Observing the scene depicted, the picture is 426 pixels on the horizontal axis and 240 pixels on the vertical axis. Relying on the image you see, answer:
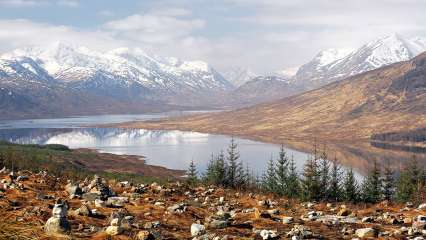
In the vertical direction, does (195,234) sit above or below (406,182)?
above

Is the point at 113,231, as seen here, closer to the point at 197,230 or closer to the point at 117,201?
the point at 197,230

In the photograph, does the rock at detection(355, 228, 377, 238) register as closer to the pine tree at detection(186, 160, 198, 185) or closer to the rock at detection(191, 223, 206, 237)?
the rock at detection(191, 223, 206, 237)

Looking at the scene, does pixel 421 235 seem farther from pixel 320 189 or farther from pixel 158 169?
pixel 158 169

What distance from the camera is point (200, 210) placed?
19812 millimetres

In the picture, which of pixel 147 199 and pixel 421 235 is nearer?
pixel 421 235

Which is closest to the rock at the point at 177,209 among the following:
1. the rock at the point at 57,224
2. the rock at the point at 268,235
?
the rock at the point at 268,235

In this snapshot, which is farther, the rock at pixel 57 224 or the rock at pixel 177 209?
the rock at pixel 177 209

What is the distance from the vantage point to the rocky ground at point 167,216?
13328mm

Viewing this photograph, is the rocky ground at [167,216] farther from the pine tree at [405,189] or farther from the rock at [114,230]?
the pine tree at [405,189]

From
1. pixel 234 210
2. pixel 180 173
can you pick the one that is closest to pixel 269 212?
pixel 234 210

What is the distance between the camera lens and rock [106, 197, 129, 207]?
749 inches

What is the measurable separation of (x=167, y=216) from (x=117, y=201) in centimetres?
321

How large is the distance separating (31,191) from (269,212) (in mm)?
9430

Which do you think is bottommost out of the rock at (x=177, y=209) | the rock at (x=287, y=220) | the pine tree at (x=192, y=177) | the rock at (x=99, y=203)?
the pine tree at (x=192, y=177)
